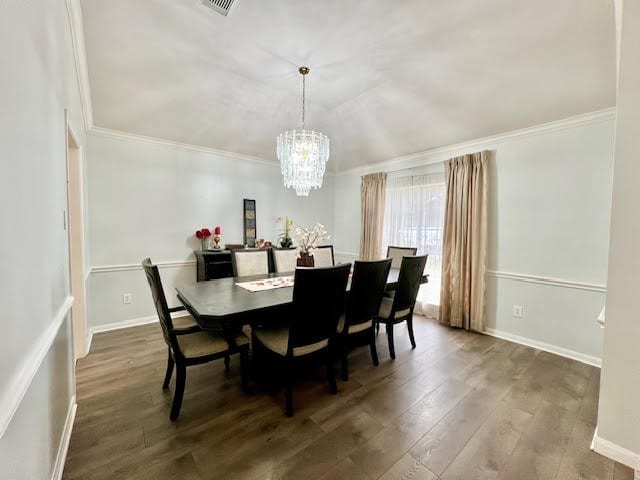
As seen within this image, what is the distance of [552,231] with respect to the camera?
9.62ft

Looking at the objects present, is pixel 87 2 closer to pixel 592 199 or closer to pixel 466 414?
pixel 466 414

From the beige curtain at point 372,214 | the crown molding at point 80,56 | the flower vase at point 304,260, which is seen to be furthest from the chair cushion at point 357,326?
the crown molding at point 80,56

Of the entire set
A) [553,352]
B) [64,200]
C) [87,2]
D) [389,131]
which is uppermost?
[87,2]

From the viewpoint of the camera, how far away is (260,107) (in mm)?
3305

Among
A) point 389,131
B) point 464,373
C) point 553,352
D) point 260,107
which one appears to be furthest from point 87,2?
point 553,352

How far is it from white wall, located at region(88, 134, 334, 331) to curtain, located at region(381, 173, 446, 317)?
2.34 m

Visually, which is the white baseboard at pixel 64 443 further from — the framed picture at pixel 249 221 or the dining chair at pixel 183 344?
the framed picture at pixel 249 221

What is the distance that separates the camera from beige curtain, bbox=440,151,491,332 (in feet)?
11.0

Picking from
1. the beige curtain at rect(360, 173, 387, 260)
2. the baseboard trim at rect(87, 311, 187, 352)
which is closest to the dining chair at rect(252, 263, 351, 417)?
the baseboard trim at rect(87, 311, 187, 352)

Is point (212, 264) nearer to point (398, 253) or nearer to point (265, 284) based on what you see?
point (265, 284)

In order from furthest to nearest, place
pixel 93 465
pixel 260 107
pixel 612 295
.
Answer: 1. pixel 260 107
2. pixel 612 295
3. pixel 93 465

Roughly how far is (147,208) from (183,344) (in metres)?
2.39

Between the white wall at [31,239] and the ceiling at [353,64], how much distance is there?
853mm

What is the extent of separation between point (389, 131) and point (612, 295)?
2921mm
